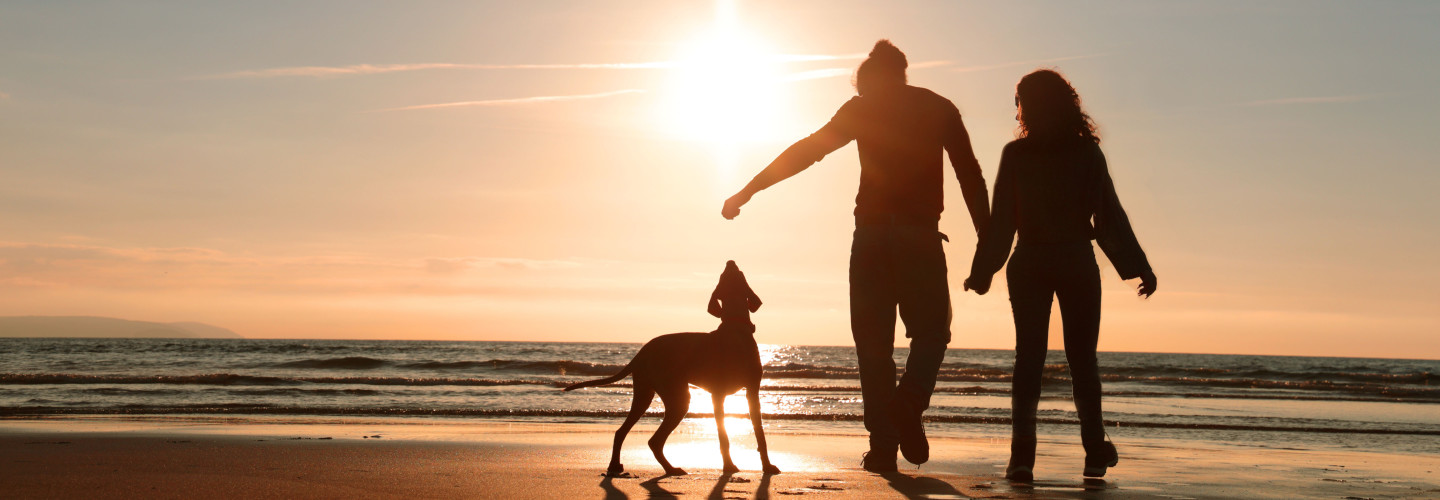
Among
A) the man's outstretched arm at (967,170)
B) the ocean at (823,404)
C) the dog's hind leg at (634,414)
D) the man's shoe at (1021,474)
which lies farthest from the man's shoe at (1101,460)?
the ocean at (823,404)

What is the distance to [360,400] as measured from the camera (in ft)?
52.4

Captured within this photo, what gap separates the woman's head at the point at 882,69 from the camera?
489 cm

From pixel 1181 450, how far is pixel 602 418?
6.57m

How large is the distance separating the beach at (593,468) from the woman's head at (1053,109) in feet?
5.12

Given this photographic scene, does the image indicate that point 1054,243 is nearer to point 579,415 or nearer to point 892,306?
point 892,306

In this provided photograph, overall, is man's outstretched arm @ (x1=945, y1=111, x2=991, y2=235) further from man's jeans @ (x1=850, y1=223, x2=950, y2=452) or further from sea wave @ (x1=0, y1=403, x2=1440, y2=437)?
sea wave @ (x1=0, y1=403, x2=1440, y2=437)

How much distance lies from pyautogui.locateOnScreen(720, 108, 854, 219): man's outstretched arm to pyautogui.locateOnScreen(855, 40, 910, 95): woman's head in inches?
7.4

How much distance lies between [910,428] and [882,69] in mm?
1720

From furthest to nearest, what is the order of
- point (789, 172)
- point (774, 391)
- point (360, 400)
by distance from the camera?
point (774, 391), point (360, 400), point (789, 172)

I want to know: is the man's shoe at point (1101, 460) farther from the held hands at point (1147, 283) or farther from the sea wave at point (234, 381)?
the sea wave at point (234, 381)

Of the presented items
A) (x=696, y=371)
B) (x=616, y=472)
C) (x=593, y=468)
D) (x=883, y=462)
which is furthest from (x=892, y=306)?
(x=593, y=468)

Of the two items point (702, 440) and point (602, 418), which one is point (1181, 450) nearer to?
point (702, 440)

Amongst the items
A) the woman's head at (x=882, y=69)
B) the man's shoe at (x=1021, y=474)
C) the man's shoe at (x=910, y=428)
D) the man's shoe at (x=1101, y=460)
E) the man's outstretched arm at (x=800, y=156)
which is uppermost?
the woman's head at (x=882, y=69)

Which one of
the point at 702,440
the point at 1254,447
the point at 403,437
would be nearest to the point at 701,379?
the point at 702,440
